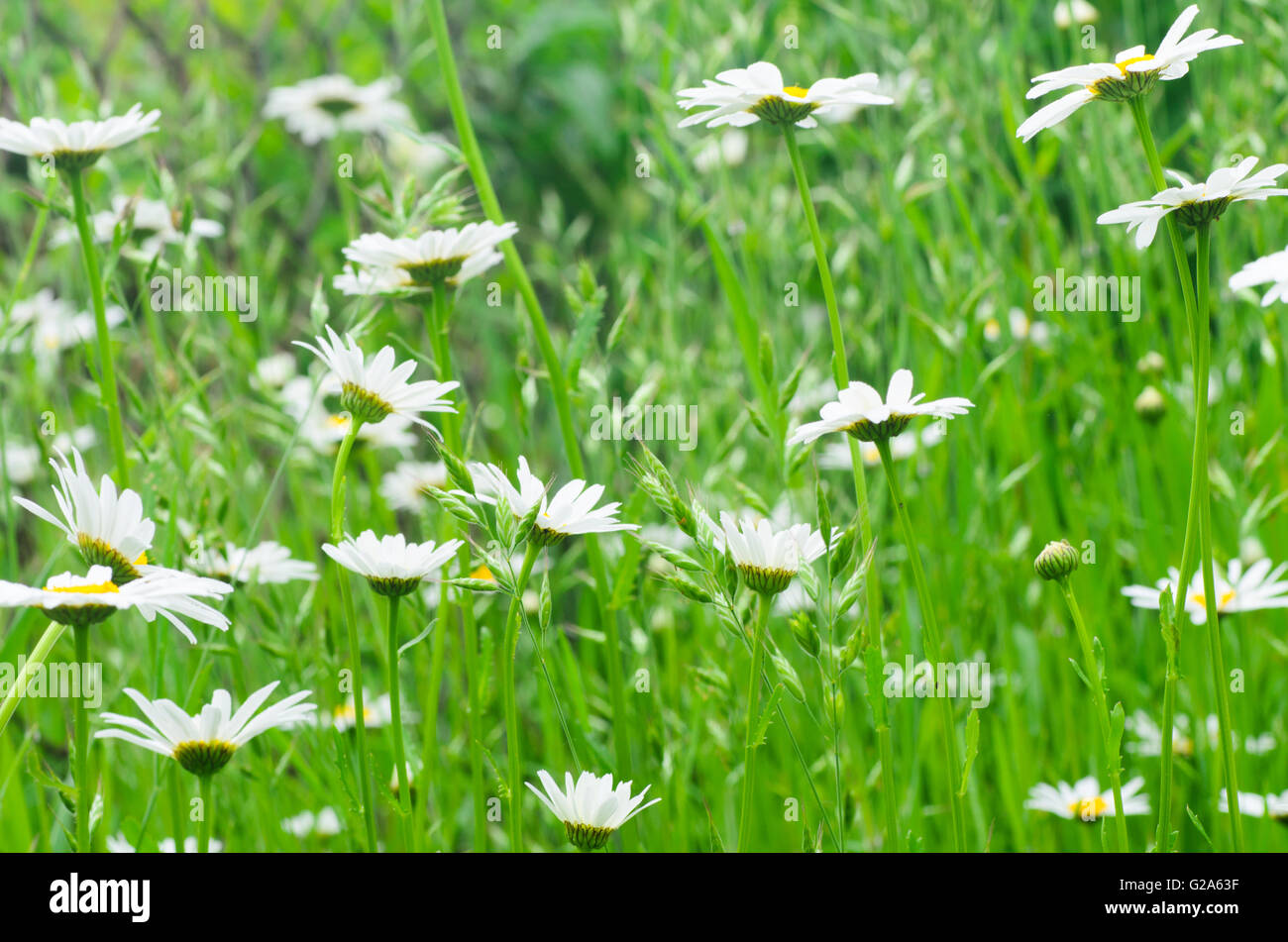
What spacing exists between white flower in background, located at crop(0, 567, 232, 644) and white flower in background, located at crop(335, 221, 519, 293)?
243mm

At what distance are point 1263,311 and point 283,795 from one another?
3.25 feet

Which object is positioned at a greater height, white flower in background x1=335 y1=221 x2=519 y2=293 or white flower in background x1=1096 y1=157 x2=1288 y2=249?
white flower in background x1=335 y1=221 x2=519 y2=293

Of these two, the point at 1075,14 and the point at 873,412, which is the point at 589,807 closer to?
the point at 873,412

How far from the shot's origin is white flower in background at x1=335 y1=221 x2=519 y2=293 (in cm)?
68

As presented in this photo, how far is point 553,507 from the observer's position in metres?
0.56

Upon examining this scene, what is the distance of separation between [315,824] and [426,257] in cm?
52

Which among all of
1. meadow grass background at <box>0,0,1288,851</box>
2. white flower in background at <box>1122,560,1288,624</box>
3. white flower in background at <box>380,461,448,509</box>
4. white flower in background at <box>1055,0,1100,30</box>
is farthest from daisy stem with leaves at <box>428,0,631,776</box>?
white flower in background at <box>1055,0,1100,30</box>

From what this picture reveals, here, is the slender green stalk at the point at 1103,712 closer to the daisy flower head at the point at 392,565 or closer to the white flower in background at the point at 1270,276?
the white flower in background at the point at 1270,276

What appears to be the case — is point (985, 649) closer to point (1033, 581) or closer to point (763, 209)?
point (1033, 581)

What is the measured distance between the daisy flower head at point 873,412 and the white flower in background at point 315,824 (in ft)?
1.90

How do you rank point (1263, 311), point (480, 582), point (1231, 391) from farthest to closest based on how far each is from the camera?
point (1231, 391), point (1263, 311), point (480, 582)

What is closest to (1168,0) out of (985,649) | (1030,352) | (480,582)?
(1030,352)

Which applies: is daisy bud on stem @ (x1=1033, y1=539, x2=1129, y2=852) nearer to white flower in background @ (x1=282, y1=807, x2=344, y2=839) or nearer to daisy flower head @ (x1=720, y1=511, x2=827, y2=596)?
daisy flower head @ (x1=720, y1=511, x2=827, y2=596)

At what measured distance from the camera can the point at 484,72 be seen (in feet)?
7.21
